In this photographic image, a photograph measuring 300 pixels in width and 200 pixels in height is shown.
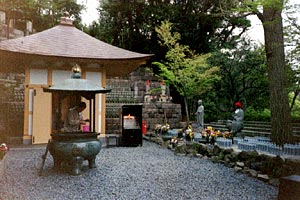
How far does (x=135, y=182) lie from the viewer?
15.6 ft

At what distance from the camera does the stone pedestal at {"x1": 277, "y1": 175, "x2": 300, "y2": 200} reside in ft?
6.95

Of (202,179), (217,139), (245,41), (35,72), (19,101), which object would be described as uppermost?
(245,41)

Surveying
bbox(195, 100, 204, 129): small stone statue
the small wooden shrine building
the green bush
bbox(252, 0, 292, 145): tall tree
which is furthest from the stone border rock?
the green bush

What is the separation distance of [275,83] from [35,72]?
829cm

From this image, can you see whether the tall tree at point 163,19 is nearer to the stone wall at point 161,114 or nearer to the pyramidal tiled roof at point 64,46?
the stone wall at point 161,114

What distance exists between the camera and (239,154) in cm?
602

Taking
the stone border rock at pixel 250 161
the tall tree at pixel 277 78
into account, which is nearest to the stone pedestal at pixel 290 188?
the stone border rock at pixel 250 161

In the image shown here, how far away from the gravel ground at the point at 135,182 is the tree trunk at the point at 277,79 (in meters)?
2.19

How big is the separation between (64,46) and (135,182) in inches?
281

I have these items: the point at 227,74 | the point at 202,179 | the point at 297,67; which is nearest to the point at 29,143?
the point at 202,179

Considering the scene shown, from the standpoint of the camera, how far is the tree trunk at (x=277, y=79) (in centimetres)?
705

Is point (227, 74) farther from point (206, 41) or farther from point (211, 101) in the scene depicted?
point (206, 41)

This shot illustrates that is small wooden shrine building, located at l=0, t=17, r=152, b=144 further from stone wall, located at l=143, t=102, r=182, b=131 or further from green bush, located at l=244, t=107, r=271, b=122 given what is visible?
green bush, located at l=244, t=107, r=271, b=122

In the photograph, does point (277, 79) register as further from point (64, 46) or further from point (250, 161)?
point (64, 46)
